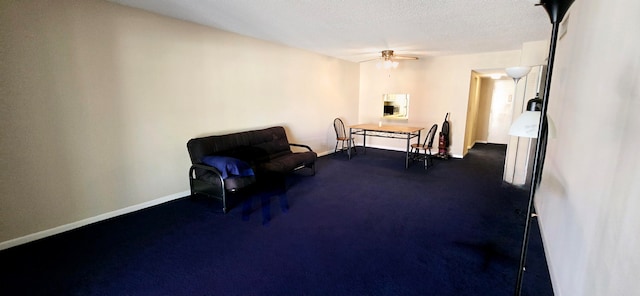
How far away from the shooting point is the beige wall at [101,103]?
238cm

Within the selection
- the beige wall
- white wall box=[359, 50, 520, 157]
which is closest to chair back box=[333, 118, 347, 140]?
white wall box=[359, 50, 520, 157]

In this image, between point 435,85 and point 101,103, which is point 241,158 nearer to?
point 101,103

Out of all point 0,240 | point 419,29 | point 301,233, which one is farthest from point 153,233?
point 419,29

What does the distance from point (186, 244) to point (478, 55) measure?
6.20 meters

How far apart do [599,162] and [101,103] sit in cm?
410

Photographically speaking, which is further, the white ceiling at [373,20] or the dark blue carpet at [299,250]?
the white ceiling at [373,20]

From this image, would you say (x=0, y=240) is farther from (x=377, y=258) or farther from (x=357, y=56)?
A: (x=357, y=56)

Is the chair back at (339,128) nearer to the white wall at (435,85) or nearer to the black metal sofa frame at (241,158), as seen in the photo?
the white wall at (435,85)

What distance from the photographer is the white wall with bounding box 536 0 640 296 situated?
1059 mm

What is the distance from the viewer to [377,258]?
227 centimetres

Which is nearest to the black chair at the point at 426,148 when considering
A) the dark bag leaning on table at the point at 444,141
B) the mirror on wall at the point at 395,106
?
the dark bag leaning on table at the point at 444,141

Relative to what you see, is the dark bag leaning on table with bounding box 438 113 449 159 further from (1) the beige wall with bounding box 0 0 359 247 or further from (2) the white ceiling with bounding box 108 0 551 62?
(1) the beige wall with bounding box 0 0 359 247

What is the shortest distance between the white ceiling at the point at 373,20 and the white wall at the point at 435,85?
88cm

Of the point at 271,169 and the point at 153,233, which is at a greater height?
the point at 271,169
